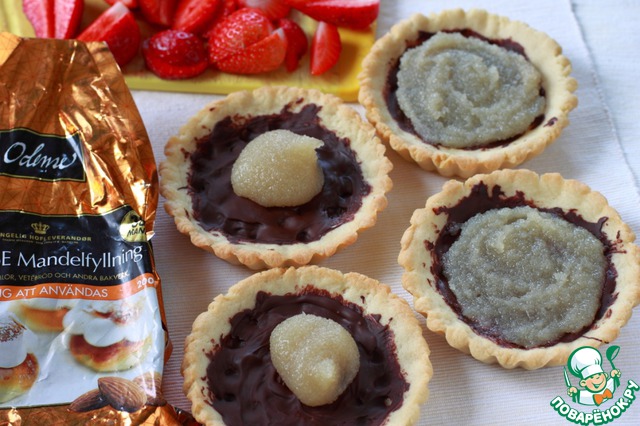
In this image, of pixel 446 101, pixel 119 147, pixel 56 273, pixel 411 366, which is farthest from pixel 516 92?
pixel 56 273

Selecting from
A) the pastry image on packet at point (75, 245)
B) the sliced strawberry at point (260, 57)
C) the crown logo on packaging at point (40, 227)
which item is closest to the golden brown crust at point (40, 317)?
the pastry image on packet at point (75, 245)

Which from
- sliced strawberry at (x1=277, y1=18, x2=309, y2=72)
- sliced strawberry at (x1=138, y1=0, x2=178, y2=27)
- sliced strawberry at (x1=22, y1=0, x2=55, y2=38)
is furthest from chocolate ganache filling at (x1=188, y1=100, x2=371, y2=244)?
sliced strawberry at (x1=22, y1=0, x2=55, y2=38)

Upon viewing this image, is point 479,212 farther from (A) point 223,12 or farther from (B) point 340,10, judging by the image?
(A) point 223,12

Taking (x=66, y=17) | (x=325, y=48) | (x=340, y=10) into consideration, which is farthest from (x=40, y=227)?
(x=340, y=10)

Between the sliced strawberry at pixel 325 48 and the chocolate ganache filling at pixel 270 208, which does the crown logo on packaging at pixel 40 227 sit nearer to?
the chocolate ganache filling at pixel 270 208

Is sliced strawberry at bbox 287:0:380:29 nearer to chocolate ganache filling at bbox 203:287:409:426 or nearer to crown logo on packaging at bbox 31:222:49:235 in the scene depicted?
chocolate ganache filling at bbox 203:287:409:426
